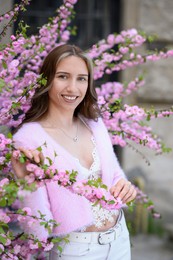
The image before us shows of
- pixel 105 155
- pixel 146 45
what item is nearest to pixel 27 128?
pixel 105 155

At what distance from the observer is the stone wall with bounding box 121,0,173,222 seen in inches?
148

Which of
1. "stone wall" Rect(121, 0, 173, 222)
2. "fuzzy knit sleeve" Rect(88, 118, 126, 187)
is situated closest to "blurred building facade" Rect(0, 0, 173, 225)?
"stone wall" Rect(121, 0, 173, 222)

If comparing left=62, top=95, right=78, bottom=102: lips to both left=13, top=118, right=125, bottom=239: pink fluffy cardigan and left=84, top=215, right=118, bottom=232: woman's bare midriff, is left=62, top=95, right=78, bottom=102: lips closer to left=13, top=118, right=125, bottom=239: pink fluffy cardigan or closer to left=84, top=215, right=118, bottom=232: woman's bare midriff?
left=13, top=118, right=125, bottom=239: pink fluffy cardigan

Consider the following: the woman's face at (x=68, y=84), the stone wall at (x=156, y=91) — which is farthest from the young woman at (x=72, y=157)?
the stone wall at (x=156, y=91)

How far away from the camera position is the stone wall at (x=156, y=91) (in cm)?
376

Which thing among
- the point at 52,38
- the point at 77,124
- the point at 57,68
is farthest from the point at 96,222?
the point at 52,38

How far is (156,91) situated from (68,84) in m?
2.01

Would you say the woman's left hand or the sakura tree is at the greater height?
the sakura tree

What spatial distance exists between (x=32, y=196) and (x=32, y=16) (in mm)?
2200

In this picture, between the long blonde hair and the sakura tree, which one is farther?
the long blonde hair

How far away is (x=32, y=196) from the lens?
5.80 feet

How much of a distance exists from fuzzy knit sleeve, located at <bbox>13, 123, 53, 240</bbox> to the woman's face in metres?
0.17

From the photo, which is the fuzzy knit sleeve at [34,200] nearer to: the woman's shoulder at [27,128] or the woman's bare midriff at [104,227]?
the woman's shoulder at [27,128]

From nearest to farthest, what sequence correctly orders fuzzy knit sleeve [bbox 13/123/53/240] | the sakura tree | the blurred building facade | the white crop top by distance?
the sakura tree < fuzzy knit sleeve [bbox 13/123/53/240] < the white crop top < the blurred building facade
